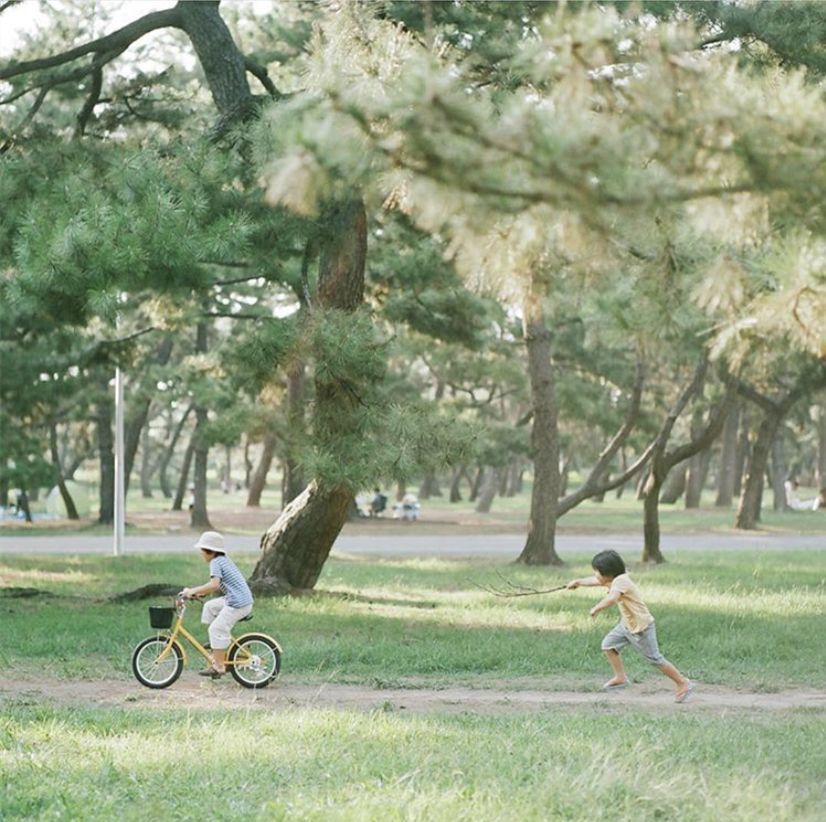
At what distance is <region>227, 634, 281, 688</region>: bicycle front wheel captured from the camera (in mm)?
10852

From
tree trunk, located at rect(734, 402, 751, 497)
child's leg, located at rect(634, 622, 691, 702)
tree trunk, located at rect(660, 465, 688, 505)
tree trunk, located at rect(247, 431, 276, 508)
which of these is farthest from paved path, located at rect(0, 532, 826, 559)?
tree trunk, located at rect(660, 465, 688, 505)

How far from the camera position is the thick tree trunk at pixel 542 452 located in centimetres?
2289

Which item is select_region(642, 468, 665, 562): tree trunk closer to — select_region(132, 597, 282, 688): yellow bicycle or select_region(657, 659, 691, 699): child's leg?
select_region(657, 659, 691, 699): child's leg

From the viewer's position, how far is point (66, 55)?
50.9 feet

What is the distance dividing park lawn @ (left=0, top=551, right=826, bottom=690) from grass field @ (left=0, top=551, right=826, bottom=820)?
0.14 ft

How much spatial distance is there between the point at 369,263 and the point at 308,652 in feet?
28.7

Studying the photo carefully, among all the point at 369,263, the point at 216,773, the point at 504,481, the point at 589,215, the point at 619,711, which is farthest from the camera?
the point at 504,481

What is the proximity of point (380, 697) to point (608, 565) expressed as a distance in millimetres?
2010

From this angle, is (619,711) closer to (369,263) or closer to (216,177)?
(216,177)

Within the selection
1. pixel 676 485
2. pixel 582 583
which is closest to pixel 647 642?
pixel 582 583

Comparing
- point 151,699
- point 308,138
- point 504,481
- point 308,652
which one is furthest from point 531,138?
point 504,481

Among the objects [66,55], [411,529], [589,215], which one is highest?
[66,55]

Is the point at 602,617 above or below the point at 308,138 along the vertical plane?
below

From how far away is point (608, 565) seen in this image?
34.8ft
